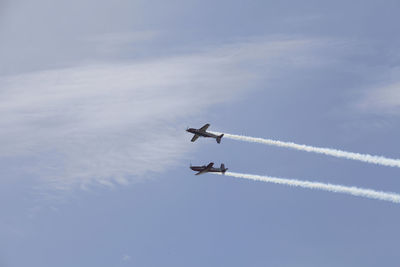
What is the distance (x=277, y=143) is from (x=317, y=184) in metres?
20.6

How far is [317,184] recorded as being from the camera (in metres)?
177

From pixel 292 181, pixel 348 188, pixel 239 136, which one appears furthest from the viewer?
pixel 239 136

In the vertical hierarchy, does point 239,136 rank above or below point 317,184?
above

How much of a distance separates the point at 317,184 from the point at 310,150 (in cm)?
1056

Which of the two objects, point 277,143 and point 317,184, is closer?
point 317,184

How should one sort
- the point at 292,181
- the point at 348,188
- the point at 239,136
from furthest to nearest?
the point at 239,136, the point at 292,181, the point at 348,188

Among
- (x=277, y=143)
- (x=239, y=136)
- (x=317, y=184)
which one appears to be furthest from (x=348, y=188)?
(x=239, y=136)

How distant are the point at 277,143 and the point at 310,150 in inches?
541

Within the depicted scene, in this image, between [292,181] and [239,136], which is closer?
[292,181]

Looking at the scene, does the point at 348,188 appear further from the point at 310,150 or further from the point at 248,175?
the point at 248,175

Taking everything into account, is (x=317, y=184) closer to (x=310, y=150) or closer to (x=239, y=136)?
(x=310, y=150)

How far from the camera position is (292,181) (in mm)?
183500

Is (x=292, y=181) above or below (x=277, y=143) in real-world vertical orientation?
below

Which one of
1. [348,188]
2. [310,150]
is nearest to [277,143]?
[310,150]
